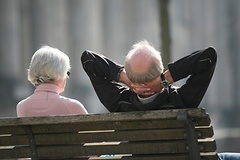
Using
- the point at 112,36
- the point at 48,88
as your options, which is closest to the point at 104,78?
the point at 48,88

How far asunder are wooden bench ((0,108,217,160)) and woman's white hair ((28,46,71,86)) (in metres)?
0.46

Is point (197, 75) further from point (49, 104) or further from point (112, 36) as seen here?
point (112, 36)

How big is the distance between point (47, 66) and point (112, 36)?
7.57 metres

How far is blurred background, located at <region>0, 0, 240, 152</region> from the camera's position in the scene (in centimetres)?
1160

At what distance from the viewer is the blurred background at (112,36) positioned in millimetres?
11602

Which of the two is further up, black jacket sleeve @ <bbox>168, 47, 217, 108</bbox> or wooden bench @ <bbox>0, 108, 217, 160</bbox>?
black jacket sleeve @ <bbox>168, 47, 217, 108</bbox>

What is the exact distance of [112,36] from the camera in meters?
12.2

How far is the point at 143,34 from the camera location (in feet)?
38.9

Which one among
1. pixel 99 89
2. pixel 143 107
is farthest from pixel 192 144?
pixel 99 89

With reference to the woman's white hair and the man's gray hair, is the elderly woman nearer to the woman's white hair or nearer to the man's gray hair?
the woman's white hair

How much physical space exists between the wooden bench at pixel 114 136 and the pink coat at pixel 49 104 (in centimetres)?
35

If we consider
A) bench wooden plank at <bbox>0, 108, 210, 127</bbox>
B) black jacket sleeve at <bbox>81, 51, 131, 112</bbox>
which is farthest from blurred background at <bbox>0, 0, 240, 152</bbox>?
bench wooden plank at <bbox>0, 108, 210, 127</bbox>

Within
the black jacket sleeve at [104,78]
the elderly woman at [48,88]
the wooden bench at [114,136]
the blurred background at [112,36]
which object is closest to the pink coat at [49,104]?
the elderly woman at [48,88]

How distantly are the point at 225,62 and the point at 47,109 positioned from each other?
23.8ft
